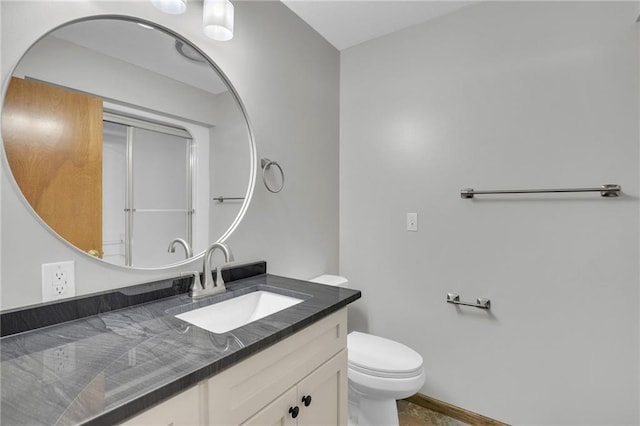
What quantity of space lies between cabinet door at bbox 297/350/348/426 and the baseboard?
895 millimetres

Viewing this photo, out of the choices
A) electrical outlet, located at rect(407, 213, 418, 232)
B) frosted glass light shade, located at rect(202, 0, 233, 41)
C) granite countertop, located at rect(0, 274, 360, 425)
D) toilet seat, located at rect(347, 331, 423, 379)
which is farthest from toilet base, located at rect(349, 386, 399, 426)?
frosted glass light shade, located at rect(202, 0, 233, 41)

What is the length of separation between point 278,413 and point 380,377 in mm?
687

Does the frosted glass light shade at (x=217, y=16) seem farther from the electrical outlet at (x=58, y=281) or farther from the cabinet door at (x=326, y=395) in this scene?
the cabinet door at (x=326, y=395)

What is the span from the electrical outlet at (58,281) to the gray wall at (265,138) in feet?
0.06

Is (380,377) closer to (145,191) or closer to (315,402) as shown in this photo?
(315,402)

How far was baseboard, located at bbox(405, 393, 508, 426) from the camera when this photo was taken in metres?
1.64

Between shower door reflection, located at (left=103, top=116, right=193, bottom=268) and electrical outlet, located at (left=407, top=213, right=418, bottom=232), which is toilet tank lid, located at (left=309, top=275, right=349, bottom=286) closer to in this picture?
electrical outlet, located at (left=407, top=213, right=418, bottom=232)

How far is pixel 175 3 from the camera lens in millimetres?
1069

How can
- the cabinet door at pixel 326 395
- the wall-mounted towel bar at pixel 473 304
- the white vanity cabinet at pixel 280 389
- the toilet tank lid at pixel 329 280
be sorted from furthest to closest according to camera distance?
the toilet tank lid at pixel 329 280, the wall-mounted towel bar at pixel 473 304, the cabinet door at pixel 326 395, the white vanity cabinet at pixel 280 389

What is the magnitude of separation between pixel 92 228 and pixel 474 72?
196 centimetres

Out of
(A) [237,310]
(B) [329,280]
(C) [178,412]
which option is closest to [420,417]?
(B) [329,280]

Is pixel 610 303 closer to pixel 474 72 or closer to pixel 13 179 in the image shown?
pixel 474 72

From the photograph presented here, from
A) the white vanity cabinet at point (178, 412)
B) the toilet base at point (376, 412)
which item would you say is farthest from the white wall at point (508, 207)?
the white vanity cabinet at point (178, 412)

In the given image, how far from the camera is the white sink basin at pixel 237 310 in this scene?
108cm
